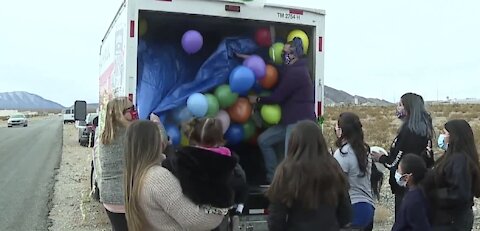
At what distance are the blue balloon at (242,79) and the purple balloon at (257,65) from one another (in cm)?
6

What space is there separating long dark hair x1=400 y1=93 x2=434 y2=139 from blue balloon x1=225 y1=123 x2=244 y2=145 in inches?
87.5

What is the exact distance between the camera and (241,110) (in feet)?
20.9

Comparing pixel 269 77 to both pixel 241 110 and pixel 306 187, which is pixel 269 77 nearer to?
pixel 241 110

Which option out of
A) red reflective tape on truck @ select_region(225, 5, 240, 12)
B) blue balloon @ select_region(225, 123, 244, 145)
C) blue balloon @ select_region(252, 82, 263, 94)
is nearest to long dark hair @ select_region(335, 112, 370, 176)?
red reflective tape on truck @ select_region(225, 5, 240, 12)

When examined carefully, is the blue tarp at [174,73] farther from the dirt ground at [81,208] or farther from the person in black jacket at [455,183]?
the person in black jacket at [455,183]

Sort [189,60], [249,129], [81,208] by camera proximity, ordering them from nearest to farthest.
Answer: [249,129] < [189,60] < [81,208]

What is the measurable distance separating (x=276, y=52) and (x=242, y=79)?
57cm

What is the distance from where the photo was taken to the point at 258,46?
254 inches

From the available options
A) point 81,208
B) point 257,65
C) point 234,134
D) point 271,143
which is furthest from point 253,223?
point 81,208

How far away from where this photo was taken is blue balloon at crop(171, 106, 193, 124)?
609 cm

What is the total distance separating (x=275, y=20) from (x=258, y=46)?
87cm

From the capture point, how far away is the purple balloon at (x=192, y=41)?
6.30 metres

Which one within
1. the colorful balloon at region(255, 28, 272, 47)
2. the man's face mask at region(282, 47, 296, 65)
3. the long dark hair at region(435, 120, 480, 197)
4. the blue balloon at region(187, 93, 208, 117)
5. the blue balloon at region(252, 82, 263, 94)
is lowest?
the long dark hair at region(435, 120, 480, 197)

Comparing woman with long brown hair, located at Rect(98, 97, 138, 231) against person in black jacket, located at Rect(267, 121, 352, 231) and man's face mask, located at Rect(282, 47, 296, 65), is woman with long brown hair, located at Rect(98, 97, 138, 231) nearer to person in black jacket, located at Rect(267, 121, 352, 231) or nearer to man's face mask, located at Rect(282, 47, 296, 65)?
person in black jacket, located at Rect(267, 121, 352, 231)
